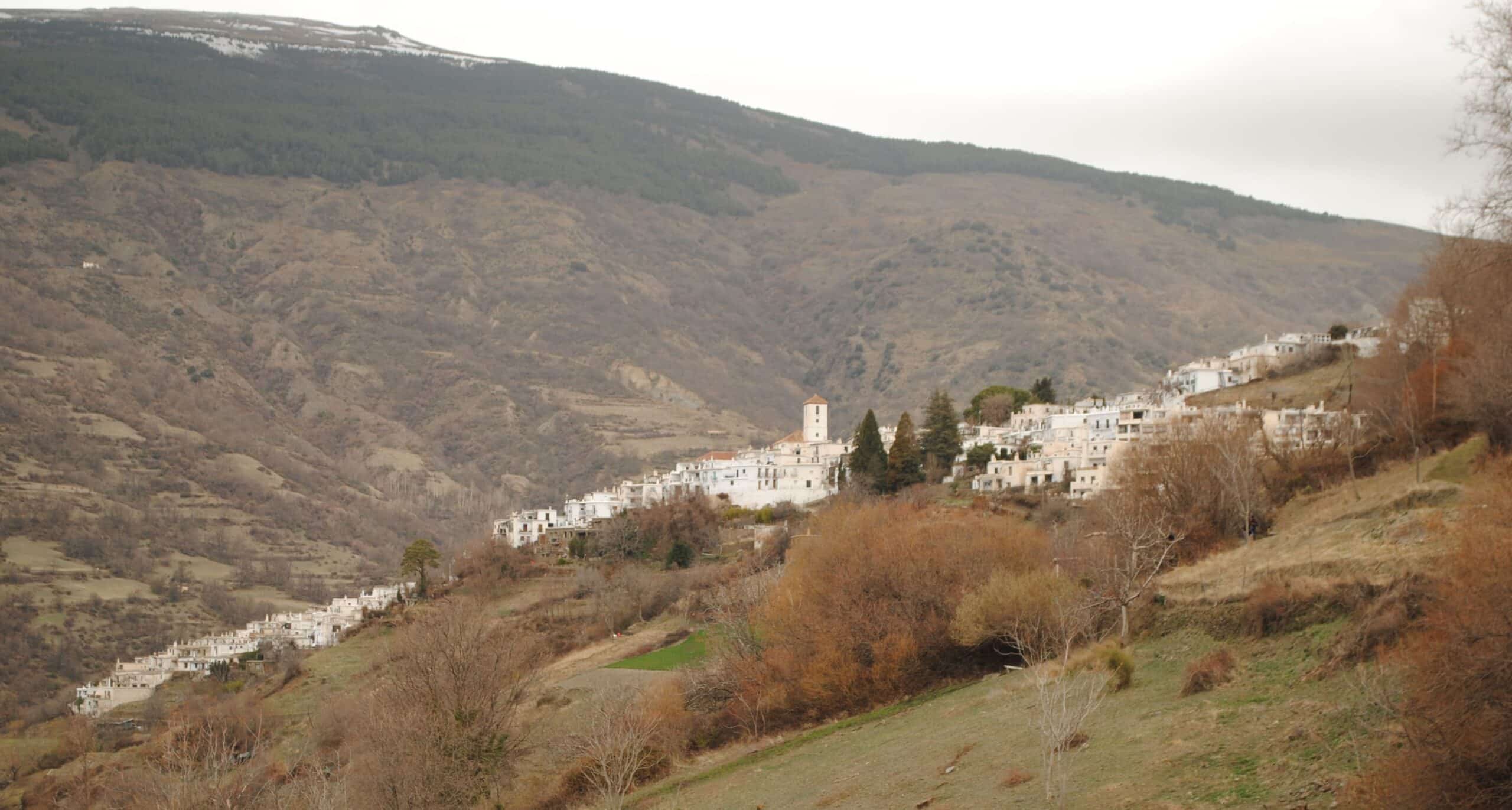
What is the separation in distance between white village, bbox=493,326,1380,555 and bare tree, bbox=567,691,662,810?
25.9 metres

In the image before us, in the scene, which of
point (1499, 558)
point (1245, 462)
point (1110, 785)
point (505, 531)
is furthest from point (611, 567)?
point (1499, 558)

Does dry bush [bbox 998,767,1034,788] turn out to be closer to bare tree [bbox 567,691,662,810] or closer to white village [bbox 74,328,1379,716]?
bare tree [bbox 567,691,662,810]

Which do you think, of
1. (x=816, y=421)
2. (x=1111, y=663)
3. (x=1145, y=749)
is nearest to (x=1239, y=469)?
(x=1111, y=663)

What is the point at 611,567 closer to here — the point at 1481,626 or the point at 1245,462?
the point at 1245,462

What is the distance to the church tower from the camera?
129 metres

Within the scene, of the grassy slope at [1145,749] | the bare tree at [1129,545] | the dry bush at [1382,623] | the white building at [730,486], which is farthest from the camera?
the white building at [730,486]

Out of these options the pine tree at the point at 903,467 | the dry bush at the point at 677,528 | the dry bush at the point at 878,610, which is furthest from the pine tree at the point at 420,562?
the dry bush at the point at 878,610

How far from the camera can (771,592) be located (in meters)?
53.6

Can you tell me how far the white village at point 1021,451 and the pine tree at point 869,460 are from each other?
4.48m

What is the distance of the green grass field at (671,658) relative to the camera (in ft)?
202

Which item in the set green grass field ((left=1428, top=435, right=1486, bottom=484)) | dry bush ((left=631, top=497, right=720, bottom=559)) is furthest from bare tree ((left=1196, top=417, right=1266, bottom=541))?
dry bush ((left=631, top=497, right=720, bottom=559))

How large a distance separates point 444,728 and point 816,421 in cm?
8764

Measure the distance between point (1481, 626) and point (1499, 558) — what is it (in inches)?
51.3

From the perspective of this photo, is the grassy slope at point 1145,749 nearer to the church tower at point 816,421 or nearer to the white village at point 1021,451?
the white village at point 1021,451
